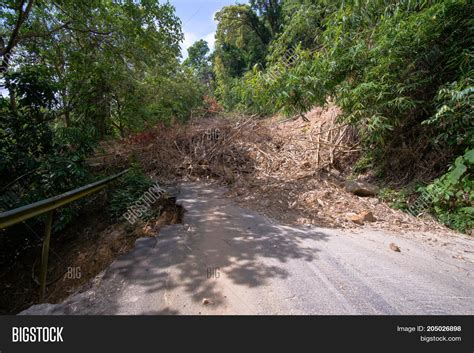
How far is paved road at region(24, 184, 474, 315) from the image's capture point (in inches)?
62.4

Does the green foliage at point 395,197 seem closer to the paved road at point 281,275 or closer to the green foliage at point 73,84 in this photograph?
the paved road at point 281,275

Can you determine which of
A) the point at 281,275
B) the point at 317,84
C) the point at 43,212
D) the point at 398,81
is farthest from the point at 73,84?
the point at 398,81

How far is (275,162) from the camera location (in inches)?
227

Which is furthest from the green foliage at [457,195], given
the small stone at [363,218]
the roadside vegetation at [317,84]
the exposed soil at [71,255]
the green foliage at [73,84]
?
the green foliage at [73,84]

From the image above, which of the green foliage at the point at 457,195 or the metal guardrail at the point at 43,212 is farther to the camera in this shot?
the green foliage at the point at 457,195

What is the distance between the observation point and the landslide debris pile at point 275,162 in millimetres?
3500

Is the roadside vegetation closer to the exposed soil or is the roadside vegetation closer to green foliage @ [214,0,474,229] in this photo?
green foliage @ [214,0,474,229]

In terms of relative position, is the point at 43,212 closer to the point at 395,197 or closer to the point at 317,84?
the point at 317,84

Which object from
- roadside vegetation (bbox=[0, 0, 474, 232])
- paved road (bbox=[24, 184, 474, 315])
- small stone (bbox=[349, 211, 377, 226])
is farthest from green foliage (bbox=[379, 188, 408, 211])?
paved road (bbox=[24, 184, 474, 315])

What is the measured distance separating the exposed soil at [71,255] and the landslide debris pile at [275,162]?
184 cm

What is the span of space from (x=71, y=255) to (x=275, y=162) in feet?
15.3

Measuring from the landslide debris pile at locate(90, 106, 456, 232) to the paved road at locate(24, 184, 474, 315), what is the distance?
61 centimetres

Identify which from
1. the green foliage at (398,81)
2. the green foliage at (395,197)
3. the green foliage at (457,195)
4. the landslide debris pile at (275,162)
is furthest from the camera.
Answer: the green foliage at (395,197)
